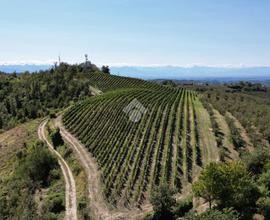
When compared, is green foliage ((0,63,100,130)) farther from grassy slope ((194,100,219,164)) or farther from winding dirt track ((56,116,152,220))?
grassy slope ((194,100,219,164))

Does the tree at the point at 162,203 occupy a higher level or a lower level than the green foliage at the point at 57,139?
lower

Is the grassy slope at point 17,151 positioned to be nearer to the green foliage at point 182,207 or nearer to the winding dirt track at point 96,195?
the winding dirt track at point 96,195

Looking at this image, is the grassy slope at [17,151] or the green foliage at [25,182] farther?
the grassy slope at [17,151]

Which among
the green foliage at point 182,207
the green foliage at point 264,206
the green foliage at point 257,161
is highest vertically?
the green foliage at point 257,161

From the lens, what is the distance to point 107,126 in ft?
262

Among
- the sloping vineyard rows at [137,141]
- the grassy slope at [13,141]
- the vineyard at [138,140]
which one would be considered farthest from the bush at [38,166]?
the sloping vineyard rows at [137,141]

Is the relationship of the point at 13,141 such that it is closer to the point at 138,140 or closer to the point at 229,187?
the point at 138,140

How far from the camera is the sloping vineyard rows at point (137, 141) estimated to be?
55.3 meters

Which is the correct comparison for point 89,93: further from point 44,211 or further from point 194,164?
point 44,211

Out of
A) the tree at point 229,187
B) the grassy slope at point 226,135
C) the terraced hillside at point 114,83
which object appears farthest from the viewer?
the terraced hillside at point 114,83

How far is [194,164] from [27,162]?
30.0 meters

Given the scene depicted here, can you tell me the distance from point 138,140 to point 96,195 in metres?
21.0

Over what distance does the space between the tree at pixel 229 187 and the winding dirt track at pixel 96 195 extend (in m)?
10.1

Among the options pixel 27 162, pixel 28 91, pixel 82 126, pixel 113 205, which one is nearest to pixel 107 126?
pixel 82 126
